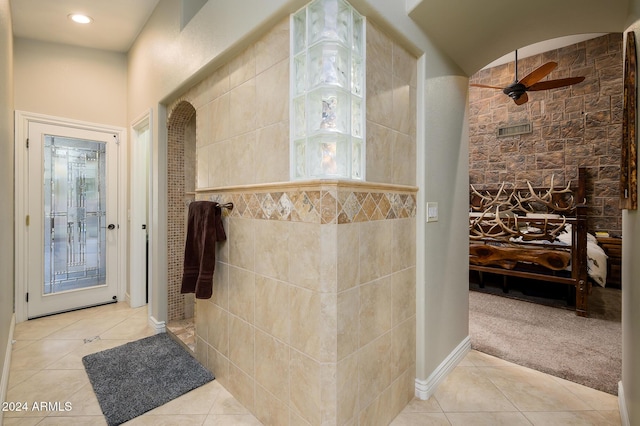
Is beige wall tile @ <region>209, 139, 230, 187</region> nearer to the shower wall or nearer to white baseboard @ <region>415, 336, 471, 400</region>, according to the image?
the shower wall

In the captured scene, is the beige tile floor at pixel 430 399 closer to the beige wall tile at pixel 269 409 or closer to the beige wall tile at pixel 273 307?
the beige wall tile at pixel 269 409

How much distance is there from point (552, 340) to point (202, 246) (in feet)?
9.60

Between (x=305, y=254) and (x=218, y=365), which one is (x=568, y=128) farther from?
(x=218, y=365)

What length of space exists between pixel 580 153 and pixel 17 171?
720cm

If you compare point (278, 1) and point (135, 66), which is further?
point (135, 66)

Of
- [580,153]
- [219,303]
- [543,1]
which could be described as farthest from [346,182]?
[580,153]

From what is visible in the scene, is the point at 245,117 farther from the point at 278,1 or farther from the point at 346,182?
the point at 346,182

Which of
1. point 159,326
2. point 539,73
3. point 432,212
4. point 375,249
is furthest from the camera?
point 539,73

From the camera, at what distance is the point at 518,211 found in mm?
5195

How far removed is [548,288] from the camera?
395cm

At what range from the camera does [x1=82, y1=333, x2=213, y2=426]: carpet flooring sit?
175cm

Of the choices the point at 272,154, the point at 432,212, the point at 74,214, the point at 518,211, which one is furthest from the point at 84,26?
the point at 518,211

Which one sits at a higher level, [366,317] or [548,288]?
[366,317]

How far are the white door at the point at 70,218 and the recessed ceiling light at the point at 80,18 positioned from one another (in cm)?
104
